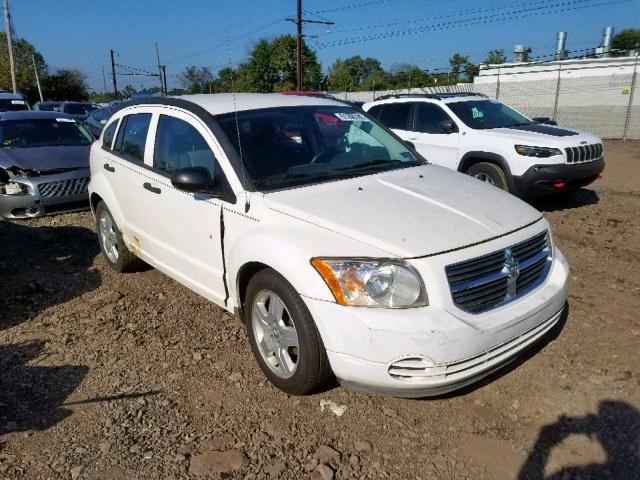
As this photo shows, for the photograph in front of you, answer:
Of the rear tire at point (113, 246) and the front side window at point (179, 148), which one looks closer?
the front side window at point (179, 148)

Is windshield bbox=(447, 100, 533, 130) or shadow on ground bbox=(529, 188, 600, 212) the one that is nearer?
shadow on ground bbox=(529, 188, 600, 212)

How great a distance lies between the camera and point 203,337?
12.9 ft

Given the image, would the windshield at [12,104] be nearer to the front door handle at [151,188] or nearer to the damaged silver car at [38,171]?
the damaged silver car at [38,171]

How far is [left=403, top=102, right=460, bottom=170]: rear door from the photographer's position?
8.03 m

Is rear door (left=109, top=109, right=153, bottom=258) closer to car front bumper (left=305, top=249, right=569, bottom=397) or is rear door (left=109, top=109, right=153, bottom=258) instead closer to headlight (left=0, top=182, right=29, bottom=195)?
car front bumper (left=305, top=249, right=569, bottom=397)

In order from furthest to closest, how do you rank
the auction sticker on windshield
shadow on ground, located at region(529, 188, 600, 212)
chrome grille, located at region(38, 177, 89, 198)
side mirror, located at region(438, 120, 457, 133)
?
1. side mirror, located at region(438, 120, 457, 133)
2. shadow on ground, located at region(529, 188, 600, 212)
3. chrome grille, located at region(38, 177, 89, 198)
4. the auction sticker on windshield

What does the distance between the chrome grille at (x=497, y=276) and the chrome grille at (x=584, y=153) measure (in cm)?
469

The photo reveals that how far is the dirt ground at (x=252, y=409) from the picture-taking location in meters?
2.59

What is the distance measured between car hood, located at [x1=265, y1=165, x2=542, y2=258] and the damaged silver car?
5402mm

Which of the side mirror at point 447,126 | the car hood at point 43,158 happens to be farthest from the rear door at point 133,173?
the side mirror at point 447,126

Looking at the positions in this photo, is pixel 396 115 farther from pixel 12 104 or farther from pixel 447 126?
pixel 12 104

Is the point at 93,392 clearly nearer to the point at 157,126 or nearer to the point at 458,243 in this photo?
the point at 157,126

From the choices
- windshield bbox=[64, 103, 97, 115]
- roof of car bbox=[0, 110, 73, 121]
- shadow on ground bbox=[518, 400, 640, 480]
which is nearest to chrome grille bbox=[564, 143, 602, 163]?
shadow on ground bbox=[518, 400, 640, 480]

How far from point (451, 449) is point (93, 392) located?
2.22 meters
